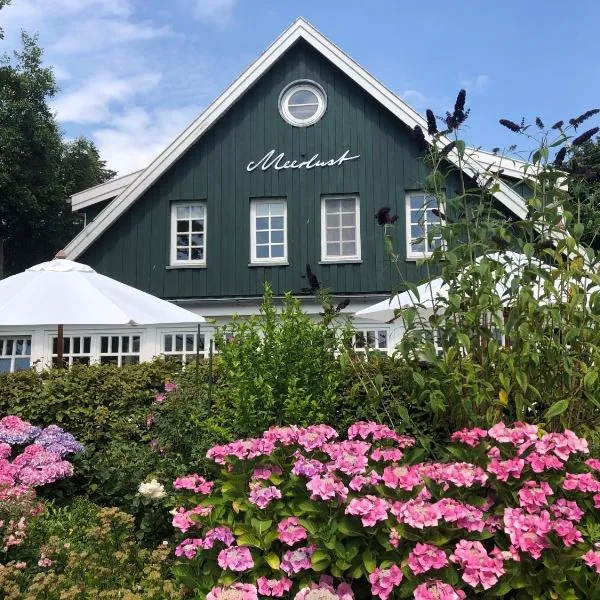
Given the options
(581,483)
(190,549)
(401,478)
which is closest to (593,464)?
(581,483)

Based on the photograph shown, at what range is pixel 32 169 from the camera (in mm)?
29938

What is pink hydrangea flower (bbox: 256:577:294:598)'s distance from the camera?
9.57 feet

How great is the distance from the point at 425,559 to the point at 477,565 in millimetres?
218

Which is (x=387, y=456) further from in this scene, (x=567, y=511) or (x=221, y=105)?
(x=221, y=105)

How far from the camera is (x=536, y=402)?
430 centimetres

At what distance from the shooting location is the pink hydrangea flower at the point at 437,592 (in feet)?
8.79

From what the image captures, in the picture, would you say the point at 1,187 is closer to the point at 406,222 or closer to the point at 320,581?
the point at 406,222

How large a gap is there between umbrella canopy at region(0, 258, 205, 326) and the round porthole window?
7.20 m

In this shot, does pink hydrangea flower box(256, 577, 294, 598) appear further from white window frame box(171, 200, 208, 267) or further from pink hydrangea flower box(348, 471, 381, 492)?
white window frame box(171, 200, 208, 267)

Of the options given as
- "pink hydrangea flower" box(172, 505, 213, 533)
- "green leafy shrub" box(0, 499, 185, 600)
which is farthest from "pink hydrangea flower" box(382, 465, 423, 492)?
"green leafy shrub" box(0, 499, 185, 600)

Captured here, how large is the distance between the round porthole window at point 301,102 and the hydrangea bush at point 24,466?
31.2 feet

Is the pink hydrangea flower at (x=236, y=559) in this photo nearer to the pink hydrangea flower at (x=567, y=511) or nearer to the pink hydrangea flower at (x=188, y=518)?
the pink hydrangea flower at (x=188, y=518)

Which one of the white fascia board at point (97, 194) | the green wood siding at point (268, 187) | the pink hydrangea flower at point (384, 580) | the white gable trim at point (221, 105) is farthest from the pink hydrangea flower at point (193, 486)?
the white fascia board at point (97, 194)

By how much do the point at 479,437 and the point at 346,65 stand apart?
11.2m
